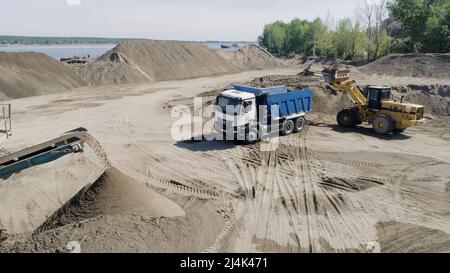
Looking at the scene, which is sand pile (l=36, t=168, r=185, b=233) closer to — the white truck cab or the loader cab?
the white truck cab

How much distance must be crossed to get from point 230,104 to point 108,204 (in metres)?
7.83

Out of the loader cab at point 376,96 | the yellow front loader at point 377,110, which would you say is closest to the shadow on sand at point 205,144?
the yellow front loader at point 377,110

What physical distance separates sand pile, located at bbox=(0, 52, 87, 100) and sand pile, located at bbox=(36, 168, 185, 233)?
22.0 metres

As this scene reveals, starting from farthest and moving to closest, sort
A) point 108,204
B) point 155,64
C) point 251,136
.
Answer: point 155,64 → point 251,136 → point 108,204

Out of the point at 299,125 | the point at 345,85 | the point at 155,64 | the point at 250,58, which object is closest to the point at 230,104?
the point at 299,125

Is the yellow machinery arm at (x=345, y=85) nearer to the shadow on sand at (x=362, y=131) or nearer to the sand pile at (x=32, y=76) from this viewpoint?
the shadow on sand at (x=362, y=131)

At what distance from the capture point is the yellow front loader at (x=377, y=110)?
1744 centimetres

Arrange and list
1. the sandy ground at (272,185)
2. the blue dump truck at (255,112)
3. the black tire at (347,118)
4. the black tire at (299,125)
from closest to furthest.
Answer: the sandy ground at (272,185), the blue dump truck at (255,112), the black tire at (299,125), the black tire at (347,118)

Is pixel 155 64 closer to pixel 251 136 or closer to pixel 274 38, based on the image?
pixel 251 136

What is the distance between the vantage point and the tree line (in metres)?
40.8

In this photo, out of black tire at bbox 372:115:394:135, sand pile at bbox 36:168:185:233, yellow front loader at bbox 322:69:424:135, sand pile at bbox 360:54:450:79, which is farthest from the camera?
sand pile at bbox 360:54:450:79

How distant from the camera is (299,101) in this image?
59.7 feet

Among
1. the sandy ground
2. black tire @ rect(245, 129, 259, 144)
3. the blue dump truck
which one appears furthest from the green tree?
black tire @ rect(245, 129, 259, 144)

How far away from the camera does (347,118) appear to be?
1977 cm
